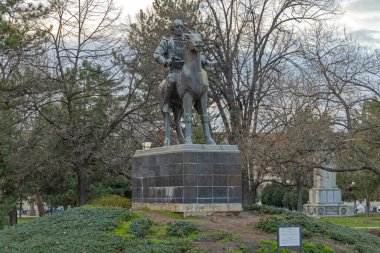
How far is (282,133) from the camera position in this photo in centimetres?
2592

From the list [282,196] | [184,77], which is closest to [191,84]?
[184,77]

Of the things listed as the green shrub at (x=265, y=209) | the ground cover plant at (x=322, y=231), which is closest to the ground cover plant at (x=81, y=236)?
the ground cover plant at (x=322, y=231)

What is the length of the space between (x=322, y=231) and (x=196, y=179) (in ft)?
9.82

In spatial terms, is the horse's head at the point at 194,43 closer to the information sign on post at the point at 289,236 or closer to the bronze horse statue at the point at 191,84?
the bronze horse statue at the point at 191,84

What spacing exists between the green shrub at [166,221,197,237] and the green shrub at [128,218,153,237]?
455 millimetres

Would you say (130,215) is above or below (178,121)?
below

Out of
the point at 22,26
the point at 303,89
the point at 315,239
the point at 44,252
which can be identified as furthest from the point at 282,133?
the point at 44,252

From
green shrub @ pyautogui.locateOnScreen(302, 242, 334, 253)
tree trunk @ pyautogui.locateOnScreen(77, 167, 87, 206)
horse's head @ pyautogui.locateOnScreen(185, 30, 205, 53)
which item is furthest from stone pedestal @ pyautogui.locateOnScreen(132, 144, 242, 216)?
tree trunk @ pyautogui.locateOnScreen(77, 167, 87, 206)

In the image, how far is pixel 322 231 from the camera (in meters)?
13.7

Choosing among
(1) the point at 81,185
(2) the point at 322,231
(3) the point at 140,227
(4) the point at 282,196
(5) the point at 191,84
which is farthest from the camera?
(4) the point at 282,196

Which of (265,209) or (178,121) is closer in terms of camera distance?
(265,209)

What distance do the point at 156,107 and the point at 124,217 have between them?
13579mm

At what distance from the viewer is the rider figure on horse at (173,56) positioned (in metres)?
15.3

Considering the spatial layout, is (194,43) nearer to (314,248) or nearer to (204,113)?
(204,113)
